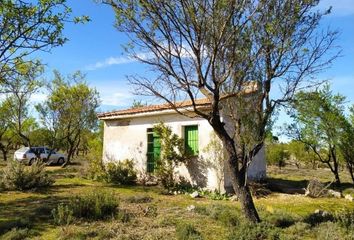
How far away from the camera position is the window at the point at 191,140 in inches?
592

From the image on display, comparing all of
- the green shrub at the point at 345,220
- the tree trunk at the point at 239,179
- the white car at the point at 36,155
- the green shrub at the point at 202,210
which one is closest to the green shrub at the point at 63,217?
the green shrub at the point at 202,210

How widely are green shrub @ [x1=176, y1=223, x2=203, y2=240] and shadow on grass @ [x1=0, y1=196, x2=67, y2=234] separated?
3.18 metres

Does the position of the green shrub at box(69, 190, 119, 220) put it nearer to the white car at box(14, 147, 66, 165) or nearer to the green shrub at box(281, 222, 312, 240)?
the green shrub at box(281, 222, 312, 240)

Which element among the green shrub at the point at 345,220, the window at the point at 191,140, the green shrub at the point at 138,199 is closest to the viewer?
the green shrub at the point at 345,220

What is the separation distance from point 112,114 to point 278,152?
69.1ft

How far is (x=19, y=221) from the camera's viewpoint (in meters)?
7.96

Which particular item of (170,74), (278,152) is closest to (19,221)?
(170,74)

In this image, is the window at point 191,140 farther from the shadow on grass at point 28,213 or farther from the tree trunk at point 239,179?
the tree trunk at point 239,179

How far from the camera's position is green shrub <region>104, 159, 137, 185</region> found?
1677cm

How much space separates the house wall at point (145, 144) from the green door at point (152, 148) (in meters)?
0.21

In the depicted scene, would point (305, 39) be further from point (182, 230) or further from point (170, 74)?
point (182, 230)

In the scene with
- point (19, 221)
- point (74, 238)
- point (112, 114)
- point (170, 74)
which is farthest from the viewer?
point (112, 114)

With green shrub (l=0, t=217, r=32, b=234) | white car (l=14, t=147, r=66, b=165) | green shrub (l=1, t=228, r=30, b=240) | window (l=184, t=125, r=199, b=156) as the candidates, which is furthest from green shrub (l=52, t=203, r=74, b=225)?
white car (l=14, t=147, r=66, b=165)

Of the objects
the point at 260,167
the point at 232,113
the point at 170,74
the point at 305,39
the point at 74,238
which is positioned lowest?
the point at 74,238
